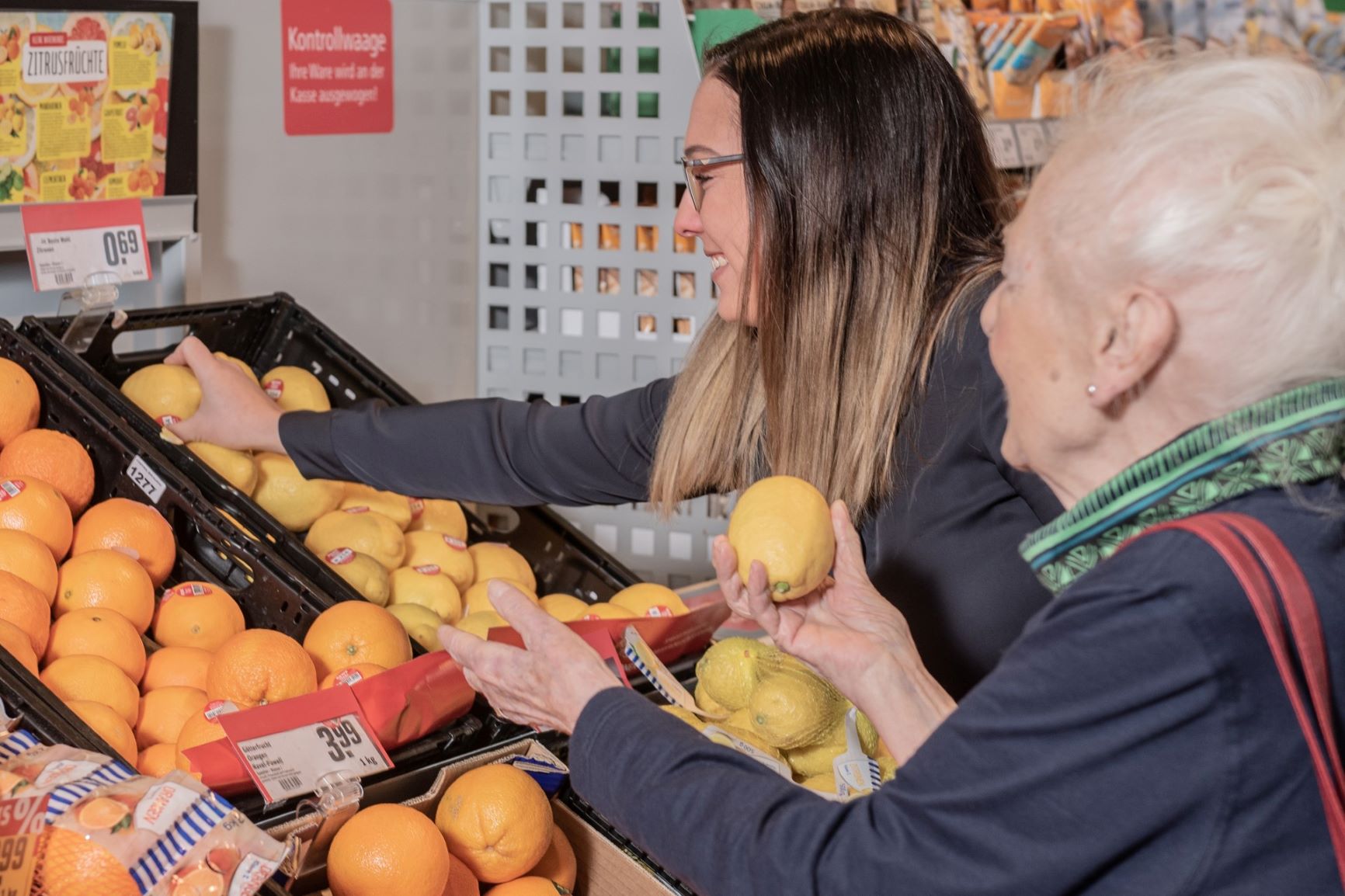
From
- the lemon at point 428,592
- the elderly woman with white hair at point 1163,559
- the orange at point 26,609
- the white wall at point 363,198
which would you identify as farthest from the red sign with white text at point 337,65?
the elderly woman with white hair at point 1163,559

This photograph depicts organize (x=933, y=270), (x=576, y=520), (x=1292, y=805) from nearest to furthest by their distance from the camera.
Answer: (x=1292, y=805) → (x=933, y=270) → (x=576, y=520)

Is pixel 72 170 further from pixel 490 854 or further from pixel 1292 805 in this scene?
pixel 1292 805

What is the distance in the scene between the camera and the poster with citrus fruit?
1836 millimetres

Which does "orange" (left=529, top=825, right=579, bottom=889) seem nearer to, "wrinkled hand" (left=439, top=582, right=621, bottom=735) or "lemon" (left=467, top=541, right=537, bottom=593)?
"wrinkled hand" (left=439, top=582, right=621, bottom=735)

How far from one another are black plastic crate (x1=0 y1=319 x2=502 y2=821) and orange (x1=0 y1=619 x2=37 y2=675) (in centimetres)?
33

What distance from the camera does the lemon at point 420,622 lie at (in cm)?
190

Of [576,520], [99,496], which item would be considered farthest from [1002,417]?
[576,520]

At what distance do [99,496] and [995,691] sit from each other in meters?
1.46

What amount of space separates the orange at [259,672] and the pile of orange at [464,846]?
0.21m

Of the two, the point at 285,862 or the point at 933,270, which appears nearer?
the point at 285,862

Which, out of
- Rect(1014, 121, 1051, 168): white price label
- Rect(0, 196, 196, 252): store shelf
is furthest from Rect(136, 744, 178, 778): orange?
Rect(1014, 121, 1051, 168): white price label

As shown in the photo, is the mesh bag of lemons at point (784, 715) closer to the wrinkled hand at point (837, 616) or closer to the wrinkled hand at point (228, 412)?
the wrinkled hand at point (837, 616)

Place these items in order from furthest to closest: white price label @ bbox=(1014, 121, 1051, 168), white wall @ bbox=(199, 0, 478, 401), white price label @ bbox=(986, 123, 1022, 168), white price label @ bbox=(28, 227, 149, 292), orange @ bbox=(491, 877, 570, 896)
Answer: white price label @ bbox=(1014, 121, 1051, 168), white price label @ bbox=(986, 123, 1022, 168), white wall @ bbox=(199, 0, 478, 401), white price label @ bbox=(28, 227, 149, 292), orange @ bbox=(491, 877, 570, 896)

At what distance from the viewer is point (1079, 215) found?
96 cm
